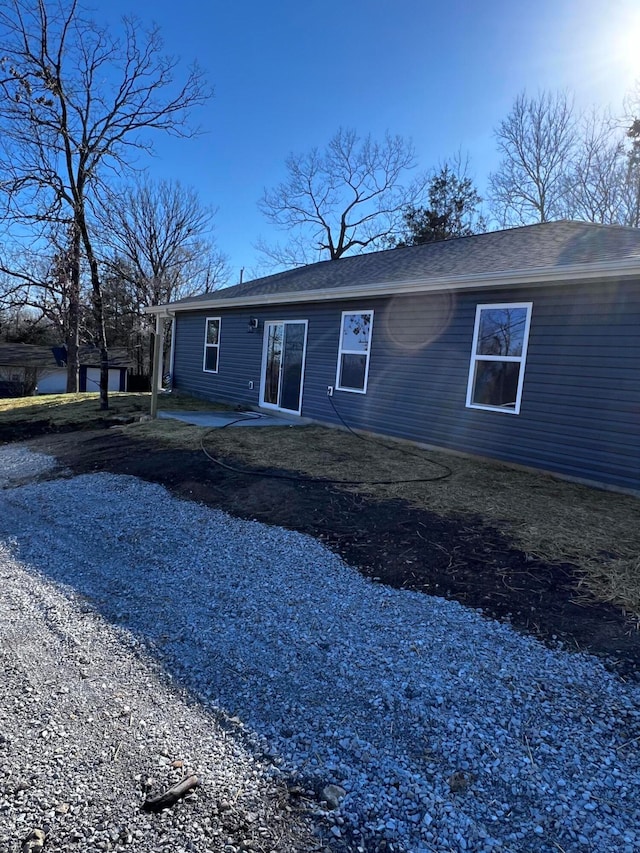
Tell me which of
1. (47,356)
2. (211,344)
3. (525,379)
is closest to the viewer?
(525,379)

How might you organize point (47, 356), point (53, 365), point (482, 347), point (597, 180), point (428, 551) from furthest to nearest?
point (47, 356) → point (53, 365) → point (597, 180) → point (482, 347) → point (428, 551)

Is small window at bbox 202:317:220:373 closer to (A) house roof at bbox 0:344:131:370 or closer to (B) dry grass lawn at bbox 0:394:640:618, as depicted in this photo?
(B) dry grass lawn at bbox 0:394:640:618

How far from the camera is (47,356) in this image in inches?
1185

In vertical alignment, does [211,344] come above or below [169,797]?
above

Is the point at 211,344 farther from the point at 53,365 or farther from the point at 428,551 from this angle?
the point at 53,365

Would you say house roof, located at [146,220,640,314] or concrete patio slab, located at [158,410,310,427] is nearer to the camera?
house roof, located at [146,220,640,314]

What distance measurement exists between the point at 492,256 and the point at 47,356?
97.6 ft

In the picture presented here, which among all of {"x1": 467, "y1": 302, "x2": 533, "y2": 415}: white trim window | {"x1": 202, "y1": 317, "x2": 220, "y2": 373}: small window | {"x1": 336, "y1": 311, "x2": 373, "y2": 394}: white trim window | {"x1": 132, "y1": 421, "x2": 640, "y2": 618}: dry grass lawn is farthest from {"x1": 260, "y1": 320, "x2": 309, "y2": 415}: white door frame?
{"x1": 467, "y1": 302, "x2": 533, "y2": 415}: white trim window

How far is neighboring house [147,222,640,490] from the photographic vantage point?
572cm

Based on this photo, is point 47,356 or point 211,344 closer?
point 211,344

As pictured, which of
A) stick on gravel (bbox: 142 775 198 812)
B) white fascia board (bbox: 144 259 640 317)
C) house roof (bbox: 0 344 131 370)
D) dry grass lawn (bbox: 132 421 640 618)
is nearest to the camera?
stick on gravel (bbox: 142 775 198 812)

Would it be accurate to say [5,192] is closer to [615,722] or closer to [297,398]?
[297,398]

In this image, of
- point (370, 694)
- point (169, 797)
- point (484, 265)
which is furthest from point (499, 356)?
point (169, 797)

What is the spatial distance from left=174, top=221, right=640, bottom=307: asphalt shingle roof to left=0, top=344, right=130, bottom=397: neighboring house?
63.9ft
